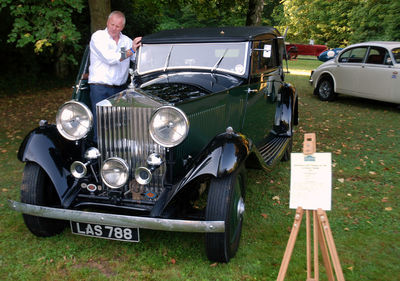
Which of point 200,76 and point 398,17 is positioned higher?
point 398,17

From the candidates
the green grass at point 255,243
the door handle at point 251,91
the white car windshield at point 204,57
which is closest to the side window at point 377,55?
the green grass at point 255,243

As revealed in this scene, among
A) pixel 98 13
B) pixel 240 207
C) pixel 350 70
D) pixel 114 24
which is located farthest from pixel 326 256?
pixel 350 70

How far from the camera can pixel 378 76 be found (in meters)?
9.26

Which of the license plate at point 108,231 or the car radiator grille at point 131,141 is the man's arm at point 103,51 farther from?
the license plate at point 108,231

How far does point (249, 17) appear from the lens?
36.0 feet

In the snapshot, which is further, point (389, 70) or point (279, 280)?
point (389, 70)

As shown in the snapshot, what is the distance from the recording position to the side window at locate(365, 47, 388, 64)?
30.4 ft

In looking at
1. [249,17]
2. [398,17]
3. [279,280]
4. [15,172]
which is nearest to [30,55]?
[249,17]

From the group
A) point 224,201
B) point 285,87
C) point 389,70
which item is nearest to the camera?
point 224,201

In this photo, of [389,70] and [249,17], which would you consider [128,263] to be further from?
[249,17]

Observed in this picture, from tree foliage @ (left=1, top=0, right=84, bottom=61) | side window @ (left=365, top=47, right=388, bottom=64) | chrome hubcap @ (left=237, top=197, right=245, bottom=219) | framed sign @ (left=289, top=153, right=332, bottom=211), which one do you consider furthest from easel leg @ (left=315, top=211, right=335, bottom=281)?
side window @ (left=365, top=47, right=388, bottom=64)

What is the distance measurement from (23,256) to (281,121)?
4.04 m

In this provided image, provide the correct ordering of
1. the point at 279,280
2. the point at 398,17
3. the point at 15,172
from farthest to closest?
the point at 398,17 → the point at 15,172 → the point at 279,280

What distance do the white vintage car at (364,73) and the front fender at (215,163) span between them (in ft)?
24.7
